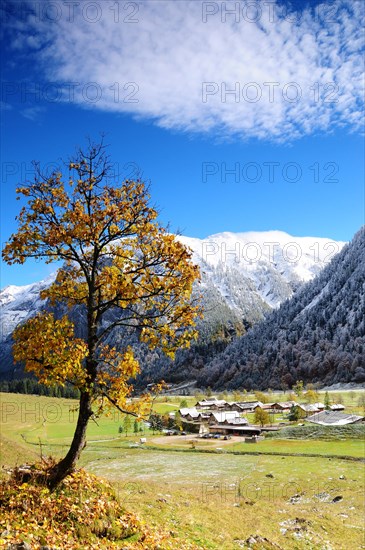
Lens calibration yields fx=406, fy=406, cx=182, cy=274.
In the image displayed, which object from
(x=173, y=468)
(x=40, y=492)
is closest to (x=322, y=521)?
(x=40, y=492)

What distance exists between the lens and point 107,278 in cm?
1639

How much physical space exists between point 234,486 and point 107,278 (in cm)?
4240

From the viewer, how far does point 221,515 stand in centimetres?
2706

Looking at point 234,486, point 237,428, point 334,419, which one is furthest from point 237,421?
point 234,486

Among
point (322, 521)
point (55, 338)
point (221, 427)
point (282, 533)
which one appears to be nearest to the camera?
point (55, 338)

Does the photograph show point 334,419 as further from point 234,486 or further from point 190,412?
point 234,486

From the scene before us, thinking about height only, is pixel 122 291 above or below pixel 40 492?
above

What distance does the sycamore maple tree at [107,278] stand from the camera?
51.0ft

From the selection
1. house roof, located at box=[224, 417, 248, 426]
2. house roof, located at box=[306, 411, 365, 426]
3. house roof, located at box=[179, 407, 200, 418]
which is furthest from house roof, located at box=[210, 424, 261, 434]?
house roof, located at box=[306, 411, 365, 426]

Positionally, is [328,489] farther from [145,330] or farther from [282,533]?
[145,330]

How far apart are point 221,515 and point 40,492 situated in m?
16.1

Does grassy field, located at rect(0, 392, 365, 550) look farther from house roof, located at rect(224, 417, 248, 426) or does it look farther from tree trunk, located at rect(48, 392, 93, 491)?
house roof, located at rect(224, 417, 248, 426)

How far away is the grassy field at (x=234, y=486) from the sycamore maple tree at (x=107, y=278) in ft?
5.72

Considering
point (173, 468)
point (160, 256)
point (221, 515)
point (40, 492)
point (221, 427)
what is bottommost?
point (221, 427)
